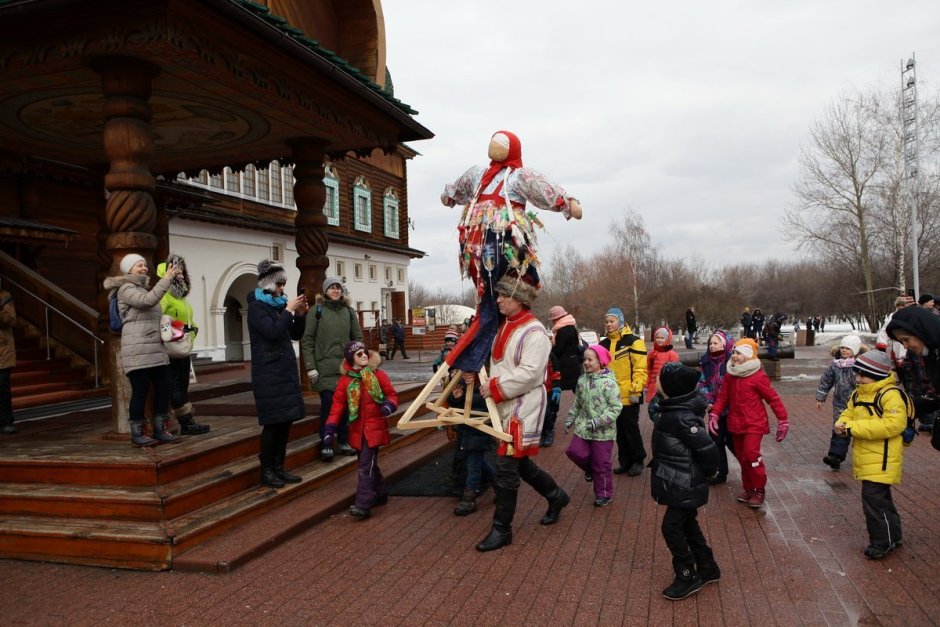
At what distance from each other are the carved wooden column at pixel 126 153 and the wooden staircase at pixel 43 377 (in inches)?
187

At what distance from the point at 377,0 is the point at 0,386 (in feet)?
22.0

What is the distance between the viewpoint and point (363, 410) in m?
5.66

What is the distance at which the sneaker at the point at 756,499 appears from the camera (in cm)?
563

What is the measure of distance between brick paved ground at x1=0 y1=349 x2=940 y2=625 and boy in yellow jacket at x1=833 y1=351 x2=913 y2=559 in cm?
18

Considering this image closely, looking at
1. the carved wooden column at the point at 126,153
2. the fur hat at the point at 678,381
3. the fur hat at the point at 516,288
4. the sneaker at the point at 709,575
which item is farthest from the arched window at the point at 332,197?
the sneaker at the point at 709,575

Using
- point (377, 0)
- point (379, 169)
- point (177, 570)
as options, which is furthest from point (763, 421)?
point (379, 169)

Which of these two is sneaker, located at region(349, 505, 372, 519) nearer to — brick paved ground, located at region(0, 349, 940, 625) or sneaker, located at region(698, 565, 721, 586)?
brick paved ground, located at region(0, 349, 940, 625)

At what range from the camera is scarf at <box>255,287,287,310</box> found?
554cm

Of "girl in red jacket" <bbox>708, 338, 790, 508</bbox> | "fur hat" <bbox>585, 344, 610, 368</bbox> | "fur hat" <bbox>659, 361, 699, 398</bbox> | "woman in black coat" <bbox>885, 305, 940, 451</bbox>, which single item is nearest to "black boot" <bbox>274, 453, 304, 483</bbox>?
"fur hat" <bbox>585, 344, 610, 368</bbox>

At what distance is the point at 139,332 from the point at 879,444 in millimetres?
5669

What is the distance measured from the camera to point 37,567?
4.61 m

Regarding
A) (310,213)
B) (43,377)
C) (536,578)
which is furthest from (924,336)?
(43,377)

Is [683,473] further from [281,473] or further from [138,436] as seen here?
[138,436]

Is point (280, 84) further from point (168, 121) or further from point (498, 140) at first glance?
point (498, 140)
